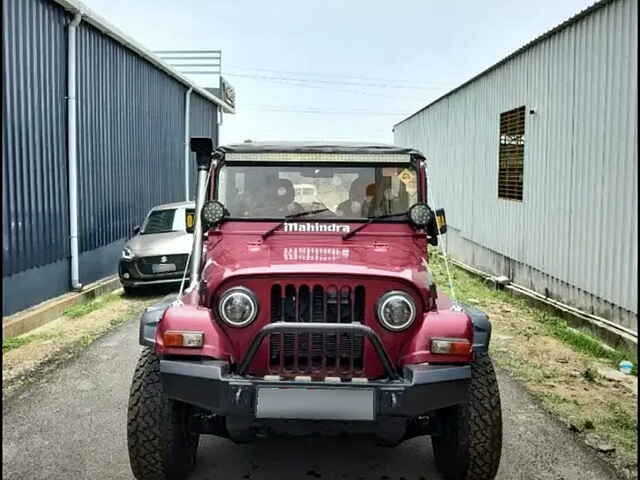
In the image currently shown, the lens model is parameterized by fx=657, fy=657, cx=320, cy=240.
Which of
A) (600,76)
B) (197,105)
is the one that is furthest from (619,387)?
(197,105)

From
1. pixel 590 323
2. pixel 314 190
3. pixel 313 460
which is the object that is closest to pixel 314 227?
pixel 314 190

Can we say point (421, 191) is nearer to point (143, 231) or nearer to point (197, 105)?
point (143, 231)

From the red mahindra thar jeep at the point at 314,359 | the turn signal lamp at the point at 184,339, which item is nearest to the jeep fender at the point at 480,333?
the red mahindra thar jeep at the point at 314,359

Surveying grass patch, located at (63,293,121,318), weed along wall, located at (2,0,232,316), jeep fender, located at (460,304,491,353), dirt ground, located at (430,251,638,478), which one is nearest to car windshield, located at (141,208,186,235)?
weed along wall, located at (2,0,232,316)

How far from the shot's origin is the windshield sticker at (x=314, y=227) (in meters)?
4.43

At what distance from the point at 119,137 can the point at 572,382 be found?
10.3 meters

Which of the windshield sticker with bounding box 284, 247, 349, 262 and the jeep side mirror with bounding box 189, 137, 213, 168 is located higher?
the jeep side mirror with bounding box 189, 137, 213, 168

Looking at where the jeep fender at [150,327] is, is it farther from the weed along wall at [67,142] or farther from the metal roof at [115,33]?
the metal roof at [115,33]

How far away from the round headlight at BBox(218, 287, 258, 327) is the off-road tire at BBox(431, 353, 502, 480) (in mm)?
1291

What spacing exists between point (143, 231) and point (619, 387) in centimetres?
853

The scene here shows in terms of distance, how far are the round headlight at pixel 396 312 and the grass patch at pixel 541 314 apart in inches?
147

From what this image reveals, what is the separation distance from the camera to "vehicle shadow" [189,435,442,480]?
13.2 feet

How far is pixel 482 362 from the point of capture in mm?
3936

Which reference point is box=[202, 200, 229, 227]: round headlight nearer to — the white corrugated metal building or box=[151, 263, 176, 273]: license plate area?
the white corrugated metal building
